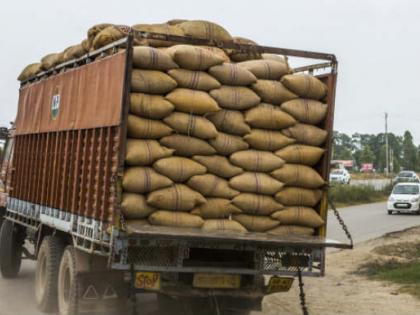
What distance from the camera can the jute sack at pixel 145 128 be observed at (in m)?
6.41

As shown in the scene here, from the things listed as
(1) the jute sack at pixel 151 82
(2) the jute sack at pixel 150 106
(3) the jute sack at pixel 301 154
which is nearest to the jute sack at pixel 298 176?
(3) the jute sack at pixel 301 154

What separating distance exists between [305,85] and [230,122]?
94 cm

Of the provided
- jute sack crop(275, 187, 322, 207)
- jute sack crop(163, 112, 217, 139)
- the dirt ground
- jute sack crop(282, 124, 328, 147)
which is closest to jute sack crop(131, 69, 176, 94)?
jute sack crop(163, 112, 217, 139)

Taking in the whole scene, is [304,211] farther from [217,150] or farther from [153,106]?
[153,106]

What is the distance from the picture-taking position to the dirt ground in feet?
29.7

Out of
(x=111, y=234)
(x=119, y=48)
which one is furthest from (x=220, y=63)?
(x=111, y=234)

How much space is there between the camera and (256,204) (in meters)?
6.86

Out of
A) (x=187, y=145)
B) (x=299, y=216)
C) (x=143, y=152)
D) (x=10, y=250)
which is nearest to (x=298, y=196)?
(x=299, y=216)

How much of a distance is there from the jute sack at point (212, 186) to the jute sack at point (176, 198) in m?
0.06

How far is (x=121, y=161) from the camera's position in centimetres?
627

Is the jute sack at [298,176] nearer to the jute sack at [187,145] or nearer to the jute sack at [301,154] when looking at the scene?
the jute sack at [301,154]

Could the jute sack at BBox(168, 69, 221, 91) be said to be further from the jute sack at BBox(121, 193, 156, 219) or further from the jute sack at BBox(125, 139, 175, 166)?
the jute sack at BBox(121, 193, 156, 219)

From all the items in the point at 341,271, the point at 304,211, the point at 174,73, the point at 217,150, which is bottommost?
the point at 341,271

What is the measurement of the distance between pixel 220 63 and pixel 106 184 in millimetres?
1585
